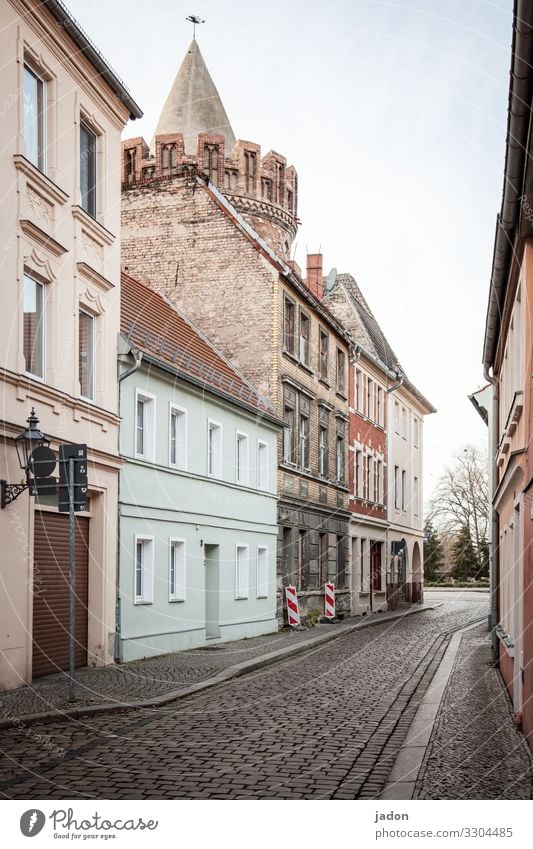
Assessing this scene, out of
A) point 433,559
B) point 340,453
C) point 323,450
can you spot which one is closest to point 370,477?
point 340,453

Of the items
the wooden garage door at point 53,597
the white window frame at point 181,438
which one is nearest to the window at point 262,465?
the white window frame at point 181,438

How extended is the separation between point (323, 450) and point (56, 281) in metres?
18.8

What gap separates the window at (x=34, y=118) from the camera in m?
13.9

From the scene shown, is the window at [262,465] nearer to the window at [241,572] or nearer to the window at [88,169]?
the window at [241,572]

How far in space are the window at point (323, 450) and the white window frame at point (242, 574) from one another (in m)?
7.95

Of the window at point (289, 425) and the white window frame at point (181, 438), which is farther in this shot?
the window at point (289, 425)

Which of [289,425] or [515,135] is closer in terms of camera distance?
[515,135]

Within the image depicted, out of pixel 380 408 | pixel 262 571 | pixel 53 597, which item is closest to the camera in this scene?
pixel 53 597

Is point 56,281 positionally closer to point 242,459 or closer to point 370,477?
point 242,459

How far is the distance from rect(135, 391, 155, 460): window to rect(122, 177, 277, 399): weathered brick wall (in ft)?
29.1

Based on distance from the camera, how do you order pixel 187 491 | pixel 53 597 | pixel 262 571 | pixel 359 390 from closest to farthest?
pixel 53 597
pixel 187 491
pixel 262 571
pixel 359 390

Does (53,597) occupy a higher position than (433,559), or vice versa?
(53,597)

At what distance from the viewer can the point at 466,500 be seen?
1753 inches

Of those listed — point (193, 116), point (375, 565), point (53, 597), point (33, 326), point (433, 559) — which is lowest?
point (433, 559)
